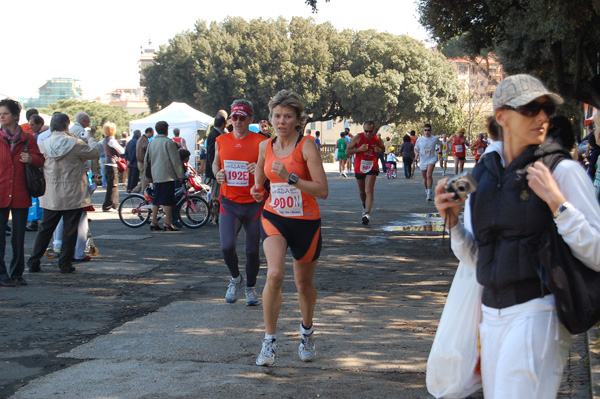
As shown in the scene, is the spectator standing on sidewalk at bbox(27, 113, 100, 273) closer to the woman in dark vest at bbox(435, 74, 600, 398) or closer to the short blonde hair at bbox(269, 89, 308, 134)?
the short blonde hair at bbox(269, 89, 308, 134)

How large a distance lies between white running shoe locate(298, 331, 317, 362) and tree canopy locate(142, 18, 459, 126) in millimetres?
50422

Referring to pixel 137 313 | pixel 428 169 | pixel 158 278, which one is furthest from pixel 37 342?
pixel 428 169

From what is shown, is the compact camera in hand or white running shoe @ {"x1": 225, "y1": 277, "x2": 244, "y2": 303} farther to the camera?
white running shoe @ {"x1": 225, "y1": 277, "x2": 244, "y2": 303}

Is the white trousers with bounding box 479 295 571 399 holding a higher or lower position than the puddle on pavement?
higher

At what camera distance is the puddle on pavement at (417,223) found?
13.4m

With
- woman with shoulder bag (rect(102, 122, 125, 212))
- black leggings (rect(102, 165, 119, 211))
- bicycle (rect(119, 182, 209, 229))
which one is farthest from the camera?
black leggings (rect(102, 165, 119, 211))

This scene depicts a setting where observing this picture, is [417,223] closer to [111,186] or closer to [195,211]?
[195,211]

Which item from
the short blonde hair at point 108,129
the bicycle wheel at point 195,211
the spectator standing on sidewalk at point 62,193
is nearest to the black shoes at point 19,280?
the spectator standing on sidewalk at point 62,193

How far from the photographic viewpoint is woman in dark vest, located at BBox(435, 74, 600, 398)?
261 cm

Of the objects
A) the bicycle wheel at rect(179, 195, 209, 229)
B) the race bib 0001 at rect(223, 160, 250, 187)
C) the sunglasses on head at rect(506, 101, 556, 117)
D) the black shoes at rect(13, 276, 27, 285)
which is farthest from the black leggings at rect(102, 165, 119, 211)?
the sunglasses on head at rect(506, 101, 556, 117)

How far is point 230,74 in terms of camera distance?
57.0 metres

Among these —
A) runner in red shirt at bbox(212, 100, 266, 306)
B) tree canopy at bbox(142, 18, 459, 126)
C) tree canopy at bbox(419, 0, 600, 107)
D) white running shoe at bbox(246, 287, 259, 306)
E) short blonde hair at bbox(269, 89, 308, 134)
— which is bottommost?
white running shoe at bbox(246, 287, 259, 306)

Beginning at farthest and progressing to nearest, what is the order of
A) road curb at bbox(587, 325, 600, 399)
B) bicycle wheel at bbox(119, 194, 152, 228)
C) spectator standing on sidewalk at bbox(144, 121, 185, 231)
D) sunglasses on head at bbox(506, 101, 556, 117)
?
bicycle wheel at bbox(119, 194, 152, 228) < spectator standing on sidewalk at bbox(144, 121, 185, 231) < road curb at bbox(587, 325, 600, 399) < sunglasses on head at bbox(506, 101, 556, 117)

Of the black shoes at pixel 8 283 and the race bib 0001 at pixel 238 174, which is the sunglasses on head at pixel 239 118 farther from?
the black shoes at pixel 8 283
